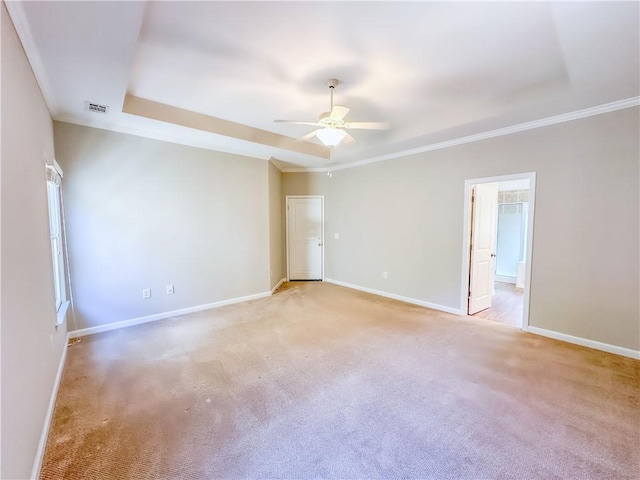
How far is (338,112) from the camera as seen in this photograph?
2607 millimetres

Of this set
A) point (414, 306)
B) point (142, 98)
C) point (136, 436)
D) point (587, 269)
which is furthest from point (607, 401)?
point (142, 98)

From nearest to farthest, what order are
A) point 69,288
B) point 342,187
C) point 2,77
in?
1. point 2,77
2. point 69,288
3. point 342,187

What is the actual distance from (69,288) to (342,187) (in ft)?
15.0

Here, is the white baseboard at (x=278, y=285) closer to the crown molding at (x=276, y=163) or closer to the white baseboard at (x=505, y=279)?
the crown molding at (x=276, y=163)

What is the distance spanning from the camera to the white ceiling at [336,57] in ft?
5.68

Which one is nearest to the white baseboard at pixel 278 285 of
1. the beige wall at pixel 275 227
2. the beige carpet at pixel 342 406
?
the beige wall at pixel 275 227

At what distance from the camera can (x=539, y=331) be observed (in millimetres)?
3449

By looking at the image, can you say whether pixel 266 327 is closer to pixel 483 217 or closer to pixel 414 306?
pixel 414 306

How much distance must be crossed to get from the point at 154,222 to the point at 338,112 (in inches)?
115

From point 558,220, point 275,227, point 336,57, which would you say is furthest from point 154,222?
point 558,220

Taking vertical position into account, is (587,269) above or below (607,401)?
above

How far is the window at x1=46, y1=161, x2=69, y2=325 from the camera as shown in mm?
2725

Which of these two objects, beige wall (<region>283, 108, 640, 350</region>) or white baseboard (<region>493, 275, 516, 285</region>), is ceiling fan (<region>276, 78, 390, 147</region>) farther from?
white baseboard (<region>493, 275, 516, 285</region>)

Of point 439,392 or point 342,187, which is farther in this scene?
point 342,187
